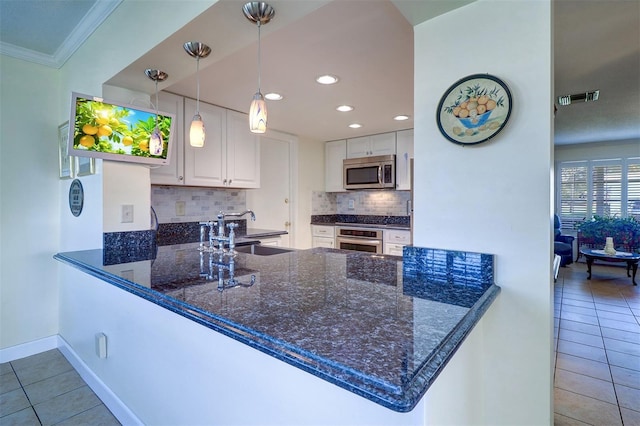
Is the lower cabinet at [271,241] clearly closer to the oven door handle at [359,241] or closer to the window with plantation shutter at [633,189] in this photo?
the oven door handle at [359,241]

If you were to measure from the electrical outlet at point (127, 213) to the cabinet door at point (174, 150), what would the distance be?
57 centimetres

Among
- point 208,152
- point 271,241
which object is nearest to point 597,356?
point 271,241

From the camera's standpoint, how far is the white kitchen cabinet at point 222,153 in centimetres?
295

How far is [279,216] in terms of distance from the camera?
13.8 ft

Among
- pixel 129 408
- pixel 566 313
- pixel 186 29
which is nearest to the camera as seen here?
pixel 186 29

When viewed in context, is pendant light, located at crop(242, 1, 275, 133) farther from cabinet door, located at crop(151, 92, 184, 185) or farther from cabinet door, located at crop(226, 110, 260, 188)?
cabinet door, located at crop(226, 110, 260, 188)

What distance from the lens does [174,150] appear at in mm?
2814

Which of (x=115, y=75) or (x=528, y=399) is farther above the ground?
(x=115, y=75)

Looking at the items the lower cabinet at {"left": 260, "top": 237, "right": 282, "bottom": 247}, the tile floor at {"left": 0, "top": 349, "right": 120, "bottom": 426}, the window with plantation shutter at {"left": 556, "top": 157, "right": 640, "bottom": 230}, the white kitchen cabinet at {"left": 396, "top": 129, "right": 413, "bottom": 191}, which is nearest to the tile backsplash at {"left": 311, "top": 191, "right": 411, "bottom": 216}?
the white kitchen cabinet at {"left": 396, "top": 129, "right": 413, "bottom": 191}

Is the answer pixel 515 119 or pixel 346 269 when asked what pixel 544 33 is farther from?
pixel 346 269

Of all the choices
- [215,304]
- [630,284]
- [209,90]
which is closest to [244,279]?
[215,304]

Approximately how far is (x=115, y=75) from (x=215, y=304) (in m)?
1.69

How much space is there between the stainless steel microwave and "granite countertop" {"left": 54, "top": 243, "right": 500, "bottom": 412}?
2.64 m

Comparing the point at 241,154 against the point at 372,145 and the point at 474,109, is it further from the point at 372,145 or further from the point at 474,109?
the point at 474,109
